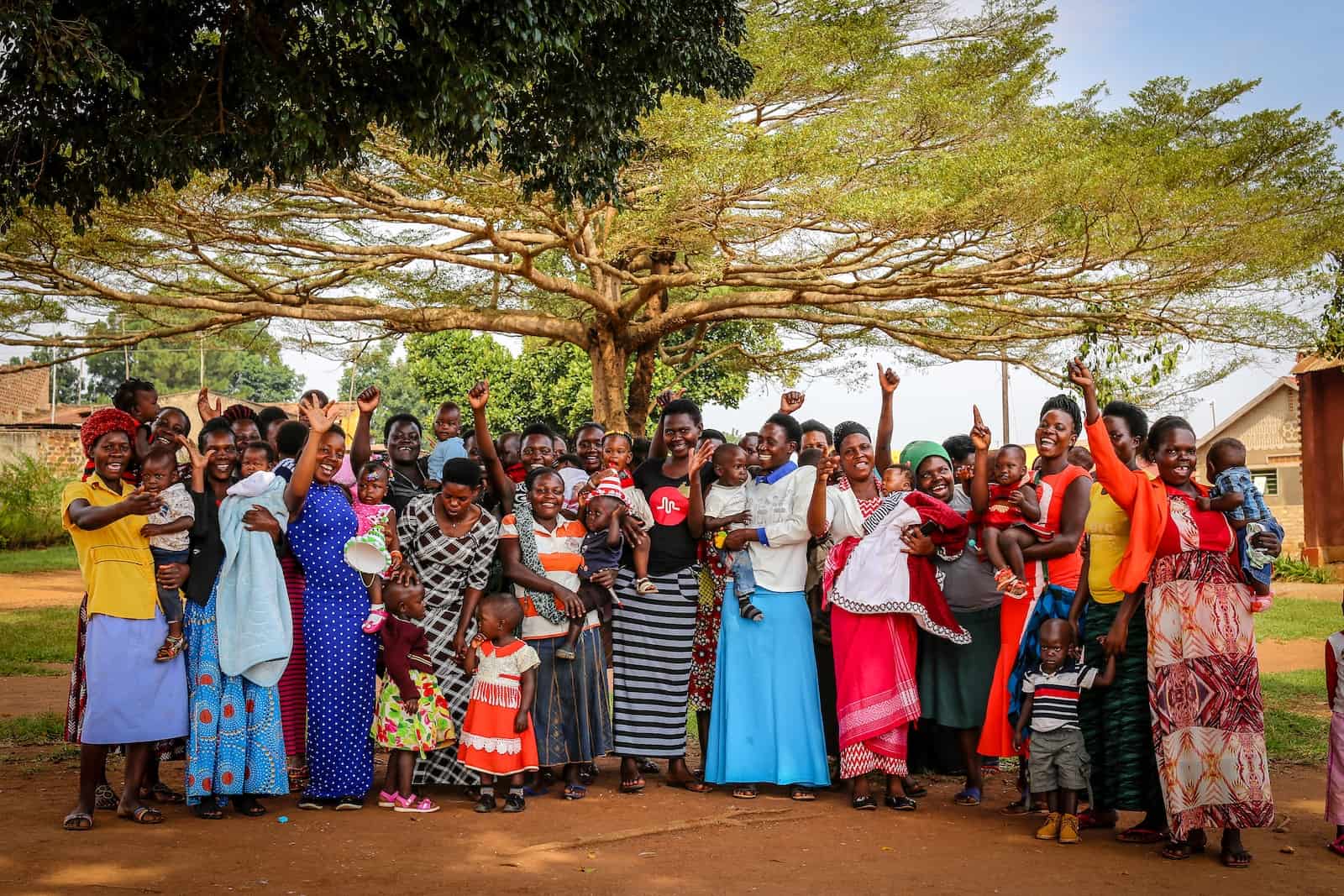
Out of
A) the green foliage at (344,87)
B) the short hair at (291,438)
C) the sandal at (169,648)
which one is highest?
the green foliage at (344,87)

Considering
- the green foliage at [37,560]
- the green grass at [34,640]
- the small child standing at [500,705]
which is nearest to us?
the small child standing at [500,705]

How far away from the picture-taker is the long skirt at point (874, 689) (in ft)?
19.4

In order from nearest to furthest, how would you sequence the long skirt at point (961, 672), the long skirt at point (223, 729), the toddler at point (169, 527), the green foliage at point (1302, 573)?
the toddler at point (169, 527), the long skirt at point (223, 729), the long skirt at point (961, 672), the green foliage at point (1302, 573)

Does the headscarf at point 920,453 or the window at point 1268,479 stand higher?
the window at point 1268,479

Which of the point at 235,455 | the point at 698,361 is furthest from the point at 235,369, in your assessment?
the point at 235,455

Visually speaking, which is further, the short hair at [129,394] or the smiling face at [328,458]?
the short hair at [129,394]

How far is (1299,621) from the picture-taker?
14.5m

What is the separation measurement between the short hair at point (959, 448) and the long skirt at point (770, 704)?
49.9 inches

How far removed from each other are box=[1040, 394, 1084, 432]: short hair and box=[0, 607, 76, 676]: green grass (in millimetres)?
8801

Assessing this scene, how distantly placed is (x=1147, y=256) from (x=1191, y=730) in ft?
32.7

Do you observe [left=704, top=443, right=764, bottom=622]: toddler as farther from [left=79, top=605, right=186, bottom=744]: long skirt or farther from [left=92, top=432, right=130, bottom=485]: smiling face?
[left=92, top=432, right=130, bottom=485]: smiling face

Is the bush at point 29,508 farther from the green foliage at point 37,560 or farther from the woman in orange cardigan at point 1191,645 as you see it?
the woman in orange cardigan at point 1191,645

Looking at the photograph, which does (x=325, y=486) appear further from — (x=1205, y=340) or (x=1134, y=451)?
(x=1205, y=340)

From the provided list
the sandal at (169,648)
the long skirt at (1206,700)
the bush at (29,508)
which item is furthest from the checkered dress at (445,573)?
the bush at (29,508)
